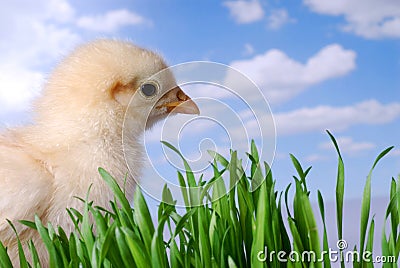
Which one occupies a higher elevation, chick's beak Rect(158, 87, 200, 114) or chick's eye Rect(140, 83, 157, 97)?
chick's eye Rect(140, 83, 157, 97)

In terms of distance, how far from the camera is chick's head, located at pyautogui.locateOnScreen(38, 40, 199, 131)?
1.01 meters

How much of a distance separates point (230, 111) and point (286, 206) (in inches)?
6.3

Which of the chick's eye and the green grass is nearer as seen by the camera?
the green grass

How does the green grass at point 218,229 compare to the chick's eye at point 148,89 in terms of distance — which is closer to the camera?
the green grass at point 218,229

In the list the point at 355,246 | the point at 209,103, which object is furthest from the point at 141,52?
the point at 355,246

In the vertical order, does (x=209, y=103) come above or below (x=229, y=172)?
above

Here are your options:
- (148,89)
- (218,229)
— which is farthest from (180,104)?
(218,229)

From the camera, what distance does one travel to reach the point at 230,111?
36.0 inches

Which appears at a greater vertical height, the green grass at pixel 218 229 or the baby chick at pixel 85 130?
the baby chick at pixel 85 130

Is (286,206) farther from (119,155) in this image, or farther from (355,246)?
(119,155)

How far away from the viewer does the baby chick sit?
97cm

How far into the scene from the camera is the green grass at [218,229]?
2.56ft

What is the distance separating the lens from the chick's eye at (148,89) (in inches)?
40.6

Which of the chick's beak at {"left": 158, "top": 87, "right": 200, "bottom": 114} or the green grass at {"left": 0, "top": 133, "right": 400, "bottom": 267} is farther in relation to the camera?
the chick's beak at {"left": 158, "top": 87, "right": 200, "bottom": 114}
